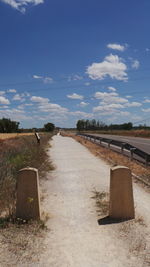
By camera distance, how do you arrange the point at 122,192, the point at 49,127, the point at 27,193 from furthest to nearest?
the point at 49,127
the point at 122,192
the point at 27,193

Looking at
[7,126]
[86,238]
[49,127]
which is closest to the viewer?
[86,238]

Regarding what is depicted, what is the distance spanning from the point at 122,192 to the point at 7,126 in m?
102

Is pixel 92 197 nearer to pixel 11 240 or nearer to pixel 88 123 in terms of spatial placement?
pixel 11 240

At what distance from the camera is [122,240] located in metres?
3.93

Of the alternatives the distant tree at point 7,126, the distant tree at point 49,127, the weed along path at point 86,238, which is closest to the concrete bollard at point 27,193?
the weed along path at point 86,238

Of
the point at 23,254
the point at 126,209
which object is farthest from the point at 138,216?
the point at 23,254

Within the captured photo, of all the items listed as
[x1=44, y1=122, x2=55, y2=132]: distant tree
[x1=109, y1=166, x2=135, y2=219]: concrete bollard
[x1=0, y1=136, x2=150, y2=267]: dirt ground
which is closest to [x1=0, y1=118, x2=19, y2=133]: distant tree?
[x1=44, y1=122, x2=55, y2=132]: distant tree

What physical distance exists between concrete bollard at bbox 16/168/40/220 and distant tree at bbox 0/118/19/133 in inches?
3931

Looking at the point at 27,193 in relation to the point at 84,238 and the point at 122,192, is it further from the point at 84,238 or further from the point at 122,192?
the point at 122,192

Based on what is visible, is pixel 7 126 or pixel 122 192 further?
pixel 7 126

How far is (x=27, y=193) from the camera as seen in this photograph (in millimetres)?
4574

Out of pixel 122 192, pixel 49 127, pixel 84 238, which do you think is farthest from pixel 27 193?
pixel 49 127

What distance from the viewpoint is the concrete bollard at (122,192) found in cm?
479

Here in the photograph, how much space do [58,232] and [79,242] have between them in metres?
0.53
